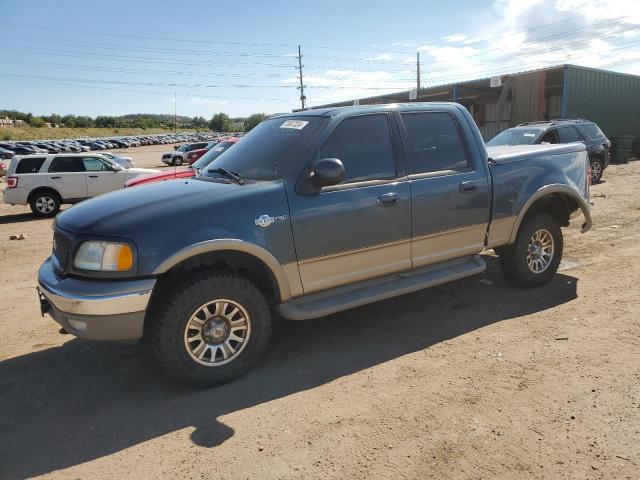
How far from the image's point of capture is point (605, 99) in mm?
22797

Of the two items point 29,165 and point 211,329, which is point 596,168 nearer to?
point 211,329

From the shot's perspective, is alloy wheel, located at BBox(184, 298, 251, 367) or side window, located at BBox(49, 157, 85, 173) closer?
alloy wheel, located at BBox(184, 298, 251, 367)

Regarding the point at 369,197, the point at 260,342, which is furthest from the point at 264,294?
the point at 369,197

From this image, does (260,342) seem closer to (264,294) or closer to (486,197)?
(264,294)

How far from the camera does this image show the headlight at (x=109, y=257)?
320 centimetres

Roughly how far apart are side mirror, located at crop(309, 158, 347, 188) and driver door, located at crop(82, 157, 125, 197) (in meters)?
12.6

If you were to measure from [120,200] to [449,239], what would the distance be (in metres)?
2.86

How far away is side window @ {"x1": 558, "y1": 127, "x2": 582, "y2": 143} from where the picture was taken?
12.8 metres

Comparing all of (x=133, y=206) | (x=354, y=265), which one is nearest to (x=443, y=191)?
(x=354, y=265)

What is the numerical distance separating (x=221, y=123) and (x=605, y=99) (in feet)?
485

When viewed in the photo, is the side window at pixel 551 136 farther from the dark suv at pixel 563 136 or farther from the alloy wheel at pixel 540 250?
the alloy wheel at pixel 540 250

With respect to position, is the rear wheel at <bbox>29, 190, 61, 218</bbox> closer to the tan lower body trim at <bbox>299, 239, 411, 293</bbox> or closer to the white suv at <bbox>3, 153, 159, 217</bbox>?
the white suv at <bbox>3, 153, 159, 217</bbox>

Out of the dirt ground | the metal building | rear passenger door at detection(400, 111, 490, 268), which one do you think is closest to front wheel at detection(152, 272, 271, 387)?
the dirt ground

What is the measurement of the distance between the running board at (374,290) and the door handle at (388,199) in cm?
67
